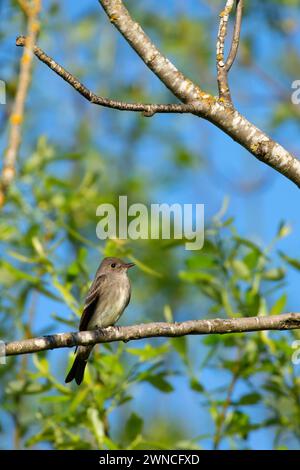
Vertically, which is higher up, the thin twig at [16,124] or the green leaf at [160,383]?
the green leaf at [160,383]

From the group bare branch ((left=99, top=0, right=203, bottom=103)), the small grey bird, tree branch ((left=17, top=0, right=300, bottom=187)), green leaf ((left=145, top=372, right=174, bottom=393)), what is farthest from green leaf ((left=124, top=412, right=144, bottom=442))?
bare branch ((left=99, top=0, right=203, bottom=103))

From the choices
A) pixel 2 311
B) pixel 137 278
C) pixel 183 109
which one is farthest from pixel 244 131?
pixel 137 278

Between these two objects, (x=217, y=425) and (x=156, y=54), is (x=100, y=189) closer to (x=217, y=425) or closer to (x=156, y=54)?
(x=217, y=425)

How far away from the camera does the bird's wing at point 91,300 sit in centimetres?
579

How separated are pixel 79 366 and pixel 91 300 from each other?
30.1 inches

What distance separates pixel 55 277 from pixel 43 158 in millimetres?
1122

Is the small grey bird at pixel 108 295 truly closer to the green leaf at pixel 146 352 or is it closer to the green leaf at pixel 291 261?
the green leaf at pixel 146 352

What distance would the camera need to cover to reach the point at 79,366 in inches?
216

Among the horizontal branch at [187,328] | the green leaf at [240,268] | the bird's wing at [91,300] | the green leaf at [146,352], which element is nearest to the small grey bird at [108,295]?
the bird's wing at [91,300]

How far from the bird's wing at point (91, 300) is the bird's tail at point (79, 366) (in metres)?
0.15

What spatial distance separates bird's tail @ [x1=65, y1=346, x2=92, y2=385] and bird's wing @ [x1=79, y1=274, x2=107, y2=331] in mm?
149

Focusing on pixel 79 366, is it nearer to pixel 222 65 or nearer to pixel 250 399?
pixel 250 399

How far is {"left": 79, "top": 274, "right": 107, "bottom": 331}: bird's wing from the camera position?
579 cm

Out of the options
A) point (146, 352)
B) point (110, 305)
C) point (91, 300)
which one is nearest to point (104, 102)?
point (146, 352)
